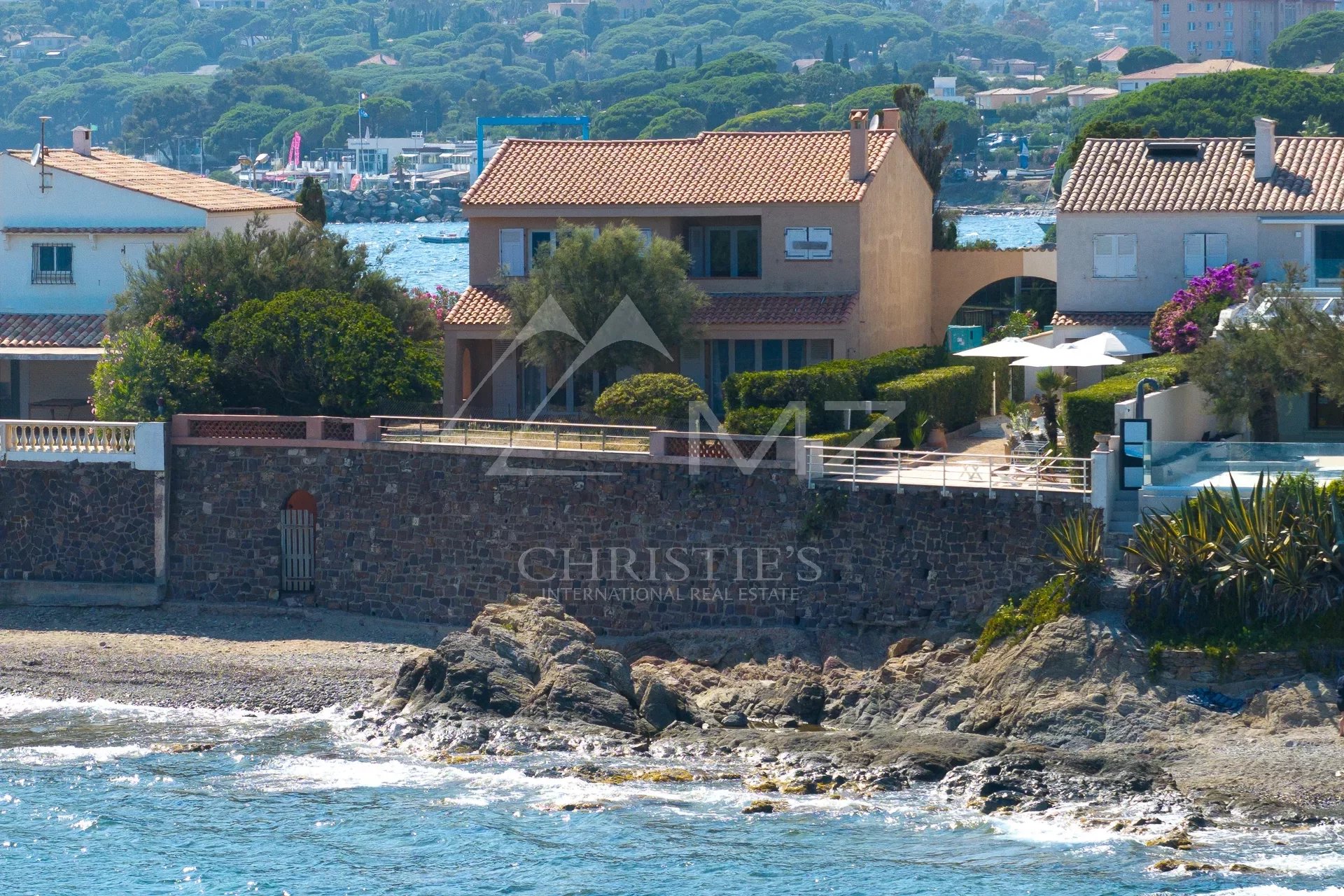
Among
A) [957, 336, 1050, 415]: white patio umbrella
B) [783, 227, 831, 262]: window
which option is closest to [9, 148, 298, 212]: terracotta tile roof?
[783, 227, 831, 262]: window

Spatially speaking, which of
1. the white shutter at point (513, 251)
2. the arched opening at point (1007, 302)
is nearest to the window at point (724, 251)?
the white shutter at point (513, 251)

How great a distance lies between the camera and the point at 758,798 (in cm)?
3067

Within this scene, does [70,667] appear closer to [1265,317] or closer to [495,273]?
[495,273]

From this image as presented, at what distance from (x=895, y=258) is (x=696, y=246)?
4.94m

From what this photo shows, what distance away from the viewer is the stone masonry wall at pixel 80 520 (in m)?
40.8

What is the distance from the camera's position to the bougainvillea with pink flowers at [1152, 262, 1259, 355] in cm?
4306

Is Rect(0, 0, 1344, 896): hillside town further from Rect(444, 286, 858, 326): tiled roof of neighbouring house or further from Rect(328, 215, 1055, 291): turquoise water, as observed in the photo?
Rect(328, 215, 1055, 291): turquoise water

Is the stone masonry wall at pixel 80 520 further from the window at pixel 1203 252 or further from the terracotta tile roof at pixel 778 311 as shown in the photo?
the window at pixel 1203 252

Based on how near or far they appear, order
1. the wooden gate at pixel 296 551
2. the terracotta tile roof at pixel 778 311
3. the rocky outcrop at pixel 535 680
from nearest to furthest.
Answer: the rocky outcrop at pixel 535 680 < the wooden gate at pixel 296 551 < the terracotta tile roof at pixel 778 311

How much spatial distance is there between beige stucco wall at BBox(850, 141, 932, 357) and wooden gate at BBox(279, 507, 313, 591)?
12.7 metres

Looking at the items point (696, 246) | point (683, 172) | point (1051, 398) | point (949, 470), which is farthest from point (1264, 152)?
point (949, 470)

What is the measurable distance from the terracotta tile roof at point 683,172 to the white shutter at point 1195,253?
Result: 7150mm

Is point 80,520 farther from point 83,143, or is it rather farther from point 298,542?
point 83,143

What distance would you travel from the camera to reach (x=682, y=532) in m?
38.0
